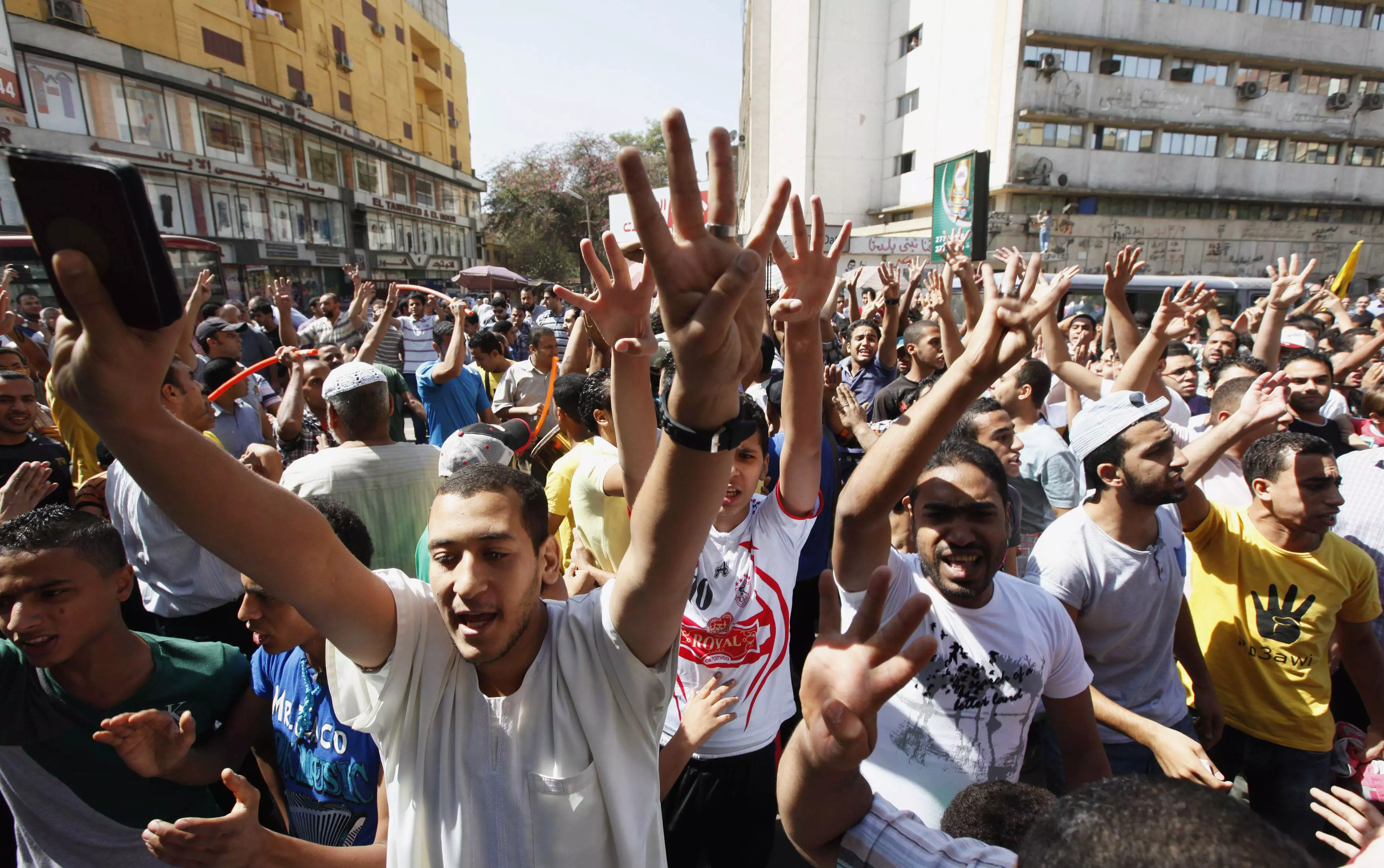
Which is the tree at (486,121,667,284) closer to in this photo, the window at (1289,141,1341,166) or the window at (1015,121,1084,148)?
the window at (1015,121,1084,148)

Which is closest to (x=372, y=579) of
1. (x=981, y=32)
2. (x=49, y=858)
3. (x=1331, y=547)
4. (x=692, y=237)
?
(x=692, y=237)

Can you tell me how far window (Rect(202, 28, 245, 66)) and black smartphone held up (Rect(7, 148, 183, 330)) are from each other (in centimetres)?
3036

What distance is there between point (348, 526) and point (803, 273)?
1.60 metres

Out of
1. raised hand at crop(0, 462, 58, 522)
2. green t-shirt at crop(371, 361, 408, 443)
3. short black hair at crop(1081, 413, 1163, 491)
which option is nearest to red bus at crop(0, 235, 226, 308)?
green t-shirt at crop(371, 361, 408, 443)

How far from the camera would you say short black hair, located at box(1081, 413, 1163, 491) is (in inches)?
101

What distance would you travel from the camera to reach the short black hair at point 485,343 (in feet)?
21.3

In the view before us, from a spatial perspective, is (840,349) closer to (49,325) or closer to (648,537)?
(648,537)

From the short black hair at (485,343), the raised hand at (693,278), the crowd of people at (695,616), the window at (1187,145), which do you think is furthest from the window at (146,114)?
the window at (1187,145)

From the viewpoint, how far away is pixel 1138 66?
2833 centimetres

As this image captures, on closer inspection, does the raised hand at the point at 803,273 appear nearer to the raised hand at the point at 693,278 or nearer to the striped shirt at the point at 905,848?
the raised hand at the point at 693,278

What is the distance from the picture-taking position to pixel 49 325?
9.14 metres

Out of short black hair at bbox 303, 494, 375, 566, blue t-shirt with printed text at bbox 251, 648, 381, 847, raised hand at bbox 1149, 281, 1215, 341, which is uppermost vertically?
raised hand at bbox 1149, 281, 1215, 341

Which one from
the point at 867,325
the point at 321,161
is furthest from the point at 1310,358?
the point at 321,161

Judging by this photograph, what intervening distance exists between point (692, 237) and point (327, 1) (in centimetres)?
3801
